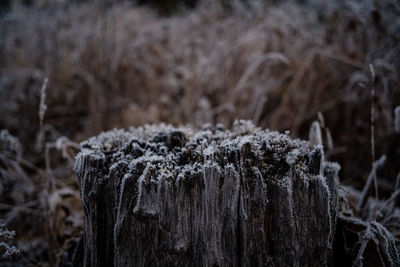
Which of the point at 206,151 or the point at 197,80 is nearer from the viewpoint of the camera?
the point at 206,151

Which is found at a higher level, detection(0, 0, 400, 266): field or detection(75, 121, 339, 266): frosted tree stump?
detection(0, 0, 400, 266): field

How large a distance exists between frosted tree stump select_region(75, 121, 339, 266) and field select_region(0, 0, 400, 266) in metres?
0.83

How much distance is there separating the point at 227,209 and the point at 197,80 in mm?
2332

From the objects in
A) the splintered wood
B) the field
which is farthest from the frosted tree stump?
the field

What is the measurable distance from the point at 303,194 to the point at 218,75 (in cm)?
259

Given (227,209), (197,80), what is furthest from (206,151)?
(197,80)

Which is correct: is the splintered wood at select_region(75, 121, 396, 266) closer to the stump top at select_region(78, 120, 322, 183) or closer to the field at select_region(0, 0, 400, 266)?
the stump top at select_region(78, 120, 322, 183)

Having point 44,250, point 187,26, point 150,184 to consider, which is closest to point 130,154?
point 150,184

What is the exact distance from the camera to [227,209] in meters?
0.97

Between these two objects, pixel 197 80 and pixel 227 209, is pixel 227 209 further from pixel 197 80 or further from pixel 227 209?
pixel 197 80

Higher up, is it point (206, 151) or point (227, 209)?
point (206, 151)

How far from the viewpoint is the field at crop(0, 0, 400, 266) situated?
235cm

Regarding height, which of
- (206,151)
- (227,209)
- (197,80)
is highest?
(197,80)

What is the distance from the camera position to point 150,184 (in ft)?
3.15
